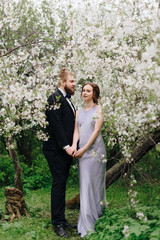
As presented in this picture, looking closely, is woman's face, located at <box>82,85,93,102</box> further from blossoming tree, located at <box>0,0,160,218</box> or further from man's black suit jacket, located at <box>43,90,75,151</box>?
blossoming tree, located at <box>0,0,160,218</box>

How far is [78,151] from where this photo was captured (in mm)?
4438

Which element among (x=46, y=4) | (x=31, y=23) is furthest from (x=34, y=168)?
(x=46, y=4)

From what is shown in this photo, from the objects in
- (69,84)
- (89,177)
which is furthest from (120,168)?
(69,84)

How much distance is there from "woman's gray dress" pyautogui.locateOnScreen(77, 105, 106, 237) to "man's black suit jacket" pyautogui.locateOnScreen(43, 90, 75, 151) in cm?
18

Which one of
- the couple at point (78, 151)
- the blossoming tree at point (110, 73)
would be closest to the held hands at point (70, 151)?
the couple at point (78, 151)

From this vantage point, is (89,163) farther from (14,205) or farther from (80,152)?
(14,205)

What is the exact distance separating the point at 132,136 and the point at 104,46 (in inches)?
87.9

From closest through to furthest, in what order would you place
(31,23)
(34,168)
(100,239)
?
(100,239) < (34,168) < (31,23)

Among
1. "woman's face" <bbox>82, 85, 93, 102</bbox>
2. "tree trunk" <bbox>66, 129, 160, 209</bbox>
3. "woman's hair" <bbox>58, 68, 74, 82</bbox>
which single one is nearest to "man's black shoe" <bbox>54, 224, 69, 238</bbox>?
"tree trunk" <bbox>66, 129, 160, 209</bbox>

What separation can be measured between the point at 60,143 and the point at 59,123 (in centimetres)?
29

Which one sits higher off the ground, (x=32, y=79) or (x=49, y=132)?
(x=32, y=79)

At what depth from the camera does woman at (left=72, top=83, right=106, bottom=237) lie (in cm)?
442

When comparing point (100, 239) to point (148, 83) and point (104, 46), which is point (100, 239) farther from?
point (104, 46)

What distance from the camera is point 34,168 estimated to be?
36.3ft
